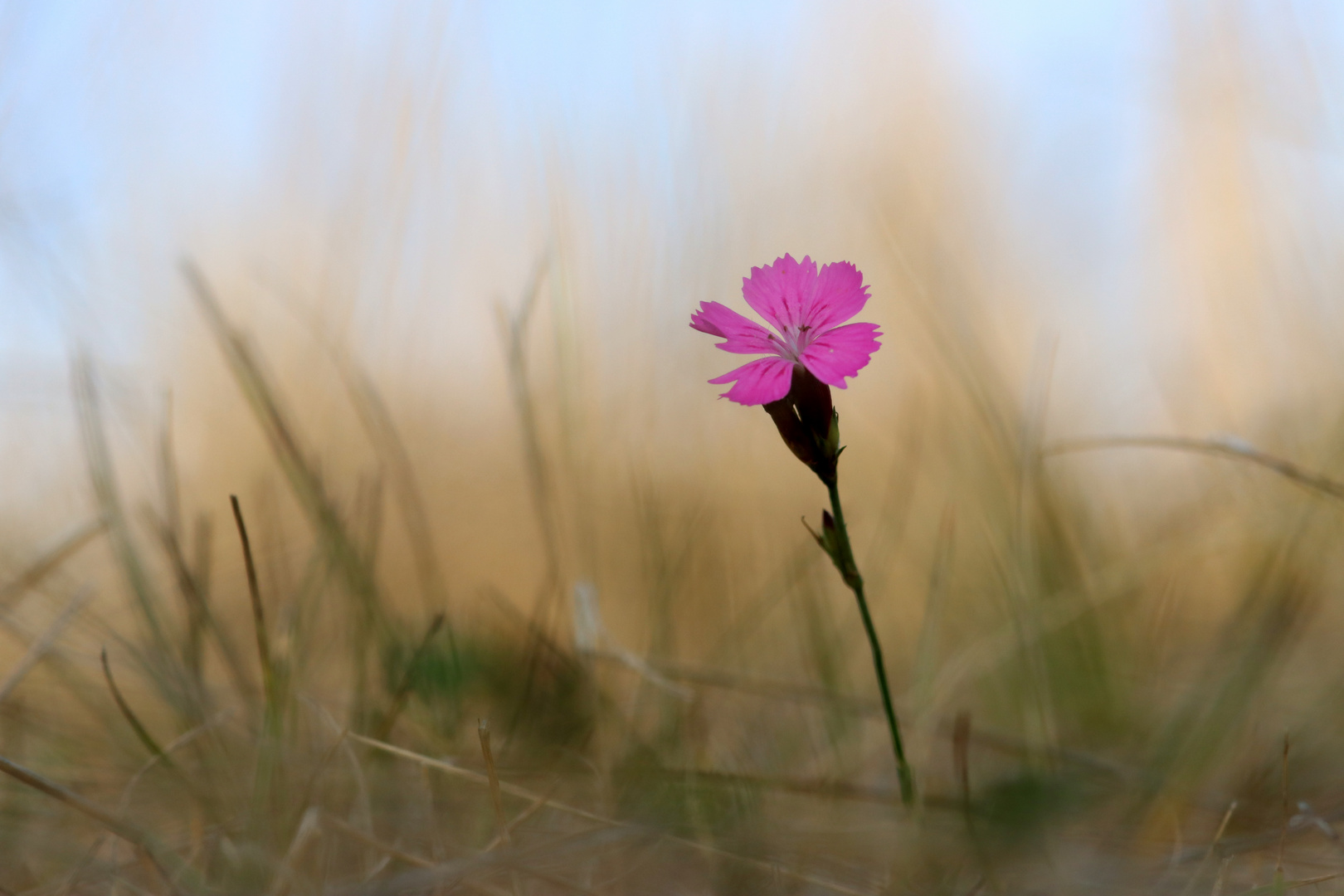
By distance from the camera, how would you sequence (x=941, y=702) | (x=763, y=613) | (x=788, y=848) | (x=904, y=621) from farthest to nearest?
1. (x=904, y=621)
2. (x=763, y=613)
3. (x=941, y=702)
4. (x=788, y=848)

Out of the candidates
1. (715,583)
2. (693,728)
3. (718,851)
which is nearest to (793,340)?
(718,851)

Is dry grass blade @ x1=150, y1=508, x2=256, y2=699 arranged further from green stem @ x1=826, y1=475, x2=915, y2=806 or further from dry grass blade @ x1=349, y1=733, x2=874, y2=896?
green stem @ x1=826, y1=475, x2=915, y2=806

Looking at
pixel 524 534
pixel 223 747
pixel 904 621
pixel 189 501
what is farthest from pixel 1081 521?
pixel 189 501

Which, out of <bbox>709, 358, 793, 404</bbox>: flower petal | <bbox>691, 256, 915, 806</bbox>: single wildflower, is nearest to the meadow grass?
<bbox>691, 256, 915, 806</bbox>: single wildflower

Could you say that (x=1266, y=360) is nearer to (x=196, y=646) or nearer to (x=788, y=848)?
(x=788, y=848)

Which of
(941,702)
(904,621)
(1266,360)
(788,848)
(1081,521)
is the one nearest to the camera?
(788,848)

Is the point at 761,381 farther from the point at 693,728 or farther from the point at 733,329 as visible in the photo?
the point at 693,728
